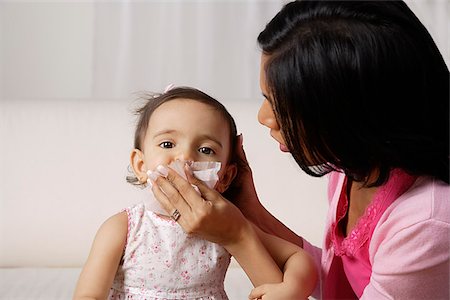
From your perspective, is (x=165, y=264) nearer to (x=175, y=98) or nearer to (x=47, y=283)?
(x=175, y=98)

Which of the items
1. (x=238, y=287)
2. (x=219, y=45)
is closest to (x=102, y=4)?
(x=219, y=45)

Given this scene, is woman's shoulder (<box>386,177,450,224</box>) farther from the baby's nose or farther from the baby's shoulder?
the baby's shoulder

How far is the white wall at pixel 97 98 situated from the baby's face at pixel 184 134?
0.83m

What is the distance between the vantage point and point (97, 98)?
242 centimetres

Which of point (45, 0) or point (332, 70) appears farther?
point (45, 0)

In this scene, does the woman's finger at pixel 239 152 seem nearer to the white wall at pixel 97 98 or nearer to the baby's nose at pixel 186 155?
the baby's nose at pixel 186 155

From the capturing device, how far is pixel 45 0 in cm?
263

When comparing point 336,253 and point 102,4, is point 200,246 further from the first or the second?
point 102,4

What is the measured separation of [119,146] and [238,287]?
1.78 ft

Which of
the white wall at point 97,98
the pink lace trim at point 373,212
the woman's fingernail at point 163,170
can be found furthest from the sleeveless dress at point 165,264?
the white wall at point 97,98

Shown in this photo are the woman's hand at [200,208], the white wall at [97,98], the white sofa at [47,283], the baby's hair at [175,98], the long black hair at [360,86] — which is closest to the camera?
the long black hair at [360,86]

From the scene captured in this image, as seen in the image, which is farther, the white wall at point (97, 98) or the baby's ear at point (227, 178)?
the white wall at point (97, 98)

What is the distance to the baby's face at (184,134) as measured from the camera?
1306 millimetres

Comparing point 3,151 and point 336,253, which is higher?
point 336,253
